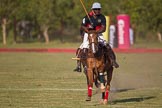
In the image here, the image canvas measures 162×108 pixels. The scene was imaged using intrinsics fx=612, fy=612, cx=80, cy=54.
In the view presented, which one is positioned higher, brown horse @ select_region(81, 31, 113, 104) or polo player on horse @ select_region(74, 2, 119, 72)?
polo player on horse @ select_region(74, 2, 119, 72)

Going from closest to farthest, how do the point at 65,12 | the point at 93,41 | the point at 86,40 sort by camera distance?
the point at 93,41 < the point at 86,40 < the point at 65,12

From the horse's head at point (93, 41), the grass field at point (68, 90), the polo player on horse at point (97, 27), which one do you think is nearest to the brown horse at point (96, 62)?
the horse's head at point (93, 41)

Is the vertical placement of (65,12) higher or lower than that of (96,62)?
higher

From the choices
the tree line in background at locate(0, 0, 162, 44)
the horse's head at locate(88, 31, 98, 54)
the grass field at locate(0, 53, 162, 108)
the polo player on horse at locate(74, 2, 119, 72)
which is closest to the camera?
the horse's head at locate(88, 31, 98, 54)

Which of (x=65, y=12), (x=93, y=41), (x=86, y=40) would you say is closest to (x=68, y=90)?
(x=86, y=40)

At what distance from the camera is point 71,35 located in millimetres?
93750

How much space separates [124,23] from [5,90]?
32.2 metres

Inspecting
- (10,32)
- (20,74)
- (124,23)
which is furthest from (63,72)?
(10,32)

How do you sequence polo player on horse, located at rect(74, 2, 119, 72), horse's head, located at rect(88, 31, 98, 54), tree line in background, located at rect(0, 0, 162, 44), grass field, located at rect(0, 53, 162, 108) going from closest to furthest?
1. horse's head, located at rect(88, 31, 98, 54)
2. polo player on horse, located at rect(74, 2, 119, 72)
3. grass field, located at rect(0, 53, 162, 108)
4. tree line in background, located at rect(0, 0, 162, 44)

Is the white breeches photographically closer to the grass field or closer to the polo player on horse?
the polo player on horse

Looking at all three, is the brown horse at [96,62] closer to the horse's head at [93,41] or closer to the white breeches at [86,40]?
the horse's head at [93,41]

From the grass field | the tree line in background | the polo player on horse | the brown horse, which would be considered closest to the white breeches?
the polo player on horse

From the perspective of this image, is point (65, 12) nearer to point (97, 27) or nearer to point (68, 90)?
point (68, 90)

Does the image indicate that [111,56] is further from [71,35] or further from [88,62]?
[71,35]
